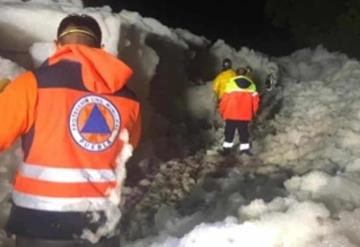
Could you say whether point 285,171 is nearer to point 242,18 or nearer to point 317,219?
point 317,219

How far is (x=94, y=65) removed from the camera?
3.93m

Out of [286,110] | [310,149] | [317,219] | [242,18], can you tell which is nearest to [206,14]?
[242,18]

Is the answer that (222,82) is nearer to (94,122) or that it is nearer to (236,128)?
(236,128)

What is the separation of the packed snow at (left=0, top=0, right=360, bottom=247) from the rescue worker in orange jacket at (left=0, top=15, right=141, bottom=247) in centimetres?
22

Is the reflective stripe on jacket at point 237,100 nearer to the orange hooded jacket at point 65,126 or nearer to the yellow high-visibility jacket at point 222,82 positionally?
the yellow high-visibility jacket at point 222,82

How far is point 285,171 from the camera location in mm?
8133

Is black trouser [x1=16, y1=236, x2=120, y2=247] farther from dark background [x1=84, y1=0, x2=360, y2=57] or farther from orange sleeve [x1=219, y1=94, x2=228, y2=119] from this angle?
dark background [x1=84, y1=0, x2=360, y2=57]

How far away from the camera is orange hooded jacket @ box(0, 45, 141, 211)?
3.85 meters

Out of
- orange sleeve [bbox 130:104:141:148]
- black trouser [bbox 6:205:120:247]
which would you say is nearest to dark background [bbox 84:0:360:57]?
orange sleeve [bbox 130:104:141:148]

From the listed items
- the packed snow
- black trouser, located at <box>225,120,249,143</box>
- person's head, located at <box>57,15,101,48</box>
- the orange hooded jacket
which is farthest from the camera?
black trouser, located at <box>225,120,249,143</box>

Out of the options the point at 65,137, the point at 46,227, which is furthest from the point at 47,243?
the point at 65,137

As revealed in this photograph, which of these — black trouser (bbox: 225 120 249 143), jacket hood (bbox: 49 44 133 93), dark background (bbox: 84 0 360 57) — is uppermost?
jacket hood (bbox: 49 44 133 93)

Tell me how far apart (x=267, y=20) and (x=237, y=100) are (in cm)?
1690

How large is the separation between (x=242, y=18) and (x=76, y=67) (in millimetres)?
23711
